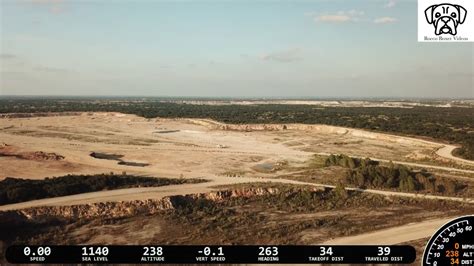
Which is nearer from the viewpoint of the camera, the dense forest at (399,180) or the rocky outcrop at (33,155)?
the dense forest at (399,180)

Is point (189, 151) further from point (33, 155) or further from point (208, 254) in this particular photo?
point (208, 254)

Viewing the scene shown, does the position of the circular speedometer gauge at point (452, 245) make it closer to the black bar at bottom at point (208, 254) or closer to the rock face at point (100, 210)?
the black bar at bottom at point (208, 254)

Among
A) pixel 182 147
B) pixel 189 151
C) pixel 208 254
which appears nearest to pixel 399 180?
pixel 208 254

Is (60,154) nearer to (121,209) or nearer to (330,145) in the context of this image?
(121,209)

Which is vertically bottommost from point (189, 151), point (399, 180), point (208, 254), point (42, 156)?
point (399, 180)

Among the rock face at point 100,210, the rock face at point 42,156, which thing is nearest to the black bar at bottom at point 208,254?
the rock face at point 100,210

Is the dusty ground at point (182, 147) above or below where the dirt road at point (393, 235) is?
above

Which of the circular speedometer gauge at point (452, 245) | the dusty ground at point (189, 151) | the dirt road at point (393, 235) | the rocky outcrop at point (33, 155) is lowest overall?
the dirt road at point (393, 235)
